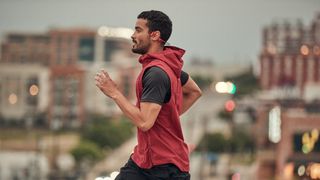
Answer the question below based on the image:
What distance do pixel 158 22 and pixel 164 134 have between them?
33 centimetres

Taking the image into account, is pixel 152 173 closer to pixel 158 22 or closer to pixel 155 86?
pixel 155 86

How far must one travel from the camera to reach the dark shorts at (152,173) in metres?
2.77

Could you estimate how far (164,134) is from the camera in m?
2.78

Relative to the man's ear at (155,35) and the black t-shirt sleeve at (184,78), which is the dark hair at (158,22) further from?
the black t-shirt sleeve at (184,78)

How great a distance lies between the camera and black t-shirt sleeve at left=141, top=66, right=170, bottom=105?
2686mm

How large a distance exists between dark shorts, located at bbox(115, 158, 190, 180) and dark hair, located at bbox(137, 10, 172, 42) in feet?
1.23

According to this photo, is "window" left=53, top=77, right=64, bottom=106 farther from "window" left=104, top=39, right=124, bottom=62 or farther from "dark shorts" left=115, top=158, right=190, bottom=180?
"dark shorts" left=115, top=158, right=190, bottom=180

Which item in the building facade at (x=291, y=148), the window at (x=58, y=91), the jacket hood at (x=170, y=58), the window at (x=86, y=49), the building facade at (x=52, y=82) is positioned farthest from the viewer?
the window at (x=86, y=49)

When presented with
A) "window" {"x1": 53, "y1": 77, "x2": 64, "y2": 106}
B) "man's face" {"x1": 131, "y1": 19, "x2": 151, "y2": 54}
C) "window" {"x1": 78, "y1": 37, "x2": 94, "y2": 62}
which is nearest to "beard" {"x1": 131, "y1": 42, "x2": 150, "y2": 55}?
"man's face" {"x1": 131, "y1": 19, "x2": 151, "y2": 54}

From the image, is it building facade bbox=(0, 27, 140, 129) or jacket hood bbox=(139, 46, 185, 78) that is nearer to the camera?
jacket hood bbox=(139, 46, 185, 78)

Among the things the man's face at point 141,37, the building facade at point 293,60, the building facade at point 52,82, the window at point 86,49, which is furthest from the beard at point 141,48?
the window at point 86,49

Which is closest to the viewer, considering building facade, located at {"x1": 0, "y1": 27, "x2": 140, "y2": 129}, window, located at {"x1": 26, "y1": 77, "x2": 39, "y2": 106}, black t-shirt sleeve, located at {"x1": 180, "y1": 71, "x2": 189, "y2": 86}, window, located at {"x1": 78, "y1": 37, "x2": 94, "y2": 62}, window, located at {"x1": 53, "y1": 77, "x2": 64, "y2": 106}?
black t-shirt sleeve, located at {"x1": 180, "y1": 71, "x2": 189, "y2": 86}

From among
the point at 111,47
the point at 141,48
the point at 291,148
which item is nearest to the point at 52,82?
the point at 291,148

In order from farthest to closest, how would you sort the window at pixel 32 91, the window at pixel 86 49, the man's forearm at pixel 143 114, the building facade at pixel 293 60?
the window at pixel 86 49 → the window at pixel 32 91 → the building facade at pixel 293 60 → the man's forearm at pixel 143 114
